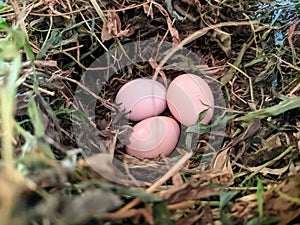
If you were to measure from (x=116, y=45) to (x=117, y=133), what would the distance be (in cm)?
17

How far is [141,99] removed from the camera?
0.88m

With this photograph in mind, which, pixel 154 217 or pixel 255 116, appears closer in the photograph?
pixel 154 217

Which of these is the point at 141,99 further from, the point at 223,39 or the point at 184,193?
the point at 184,193

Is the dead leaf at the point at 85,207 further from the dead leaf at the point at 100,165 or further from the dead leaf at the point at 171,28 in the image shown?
the dead leaf at the point at 171,28

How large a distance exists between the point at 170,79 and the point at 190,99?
10 centimetres

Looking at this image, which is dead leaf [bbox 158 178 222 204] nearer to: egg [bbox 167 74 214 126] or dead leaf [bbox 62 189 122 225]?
dead leaf [bbox 62 189 122 225]

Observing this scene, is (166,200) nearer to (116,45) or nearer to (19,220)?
(19,220)

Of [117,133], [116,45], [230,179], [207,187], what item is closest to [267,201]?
[207,187]

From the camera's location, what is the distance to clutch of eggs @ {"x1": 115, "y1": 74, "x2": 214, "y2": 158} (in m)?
0.85

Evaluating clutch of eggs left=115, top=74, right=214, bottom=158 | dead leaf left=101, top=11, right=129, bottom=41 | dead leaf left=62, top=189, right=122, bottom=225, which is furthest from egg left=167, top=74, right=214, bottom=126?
dead leaf left=62, top=189, right=122, bottom=225

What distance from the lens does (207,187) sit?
0.57 m

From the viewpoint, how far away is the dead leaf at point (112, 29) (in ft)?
2.97

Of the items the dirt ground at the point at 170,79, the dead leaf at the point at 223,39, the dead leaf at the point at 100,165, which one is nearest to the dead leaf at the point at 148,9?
the dirt ground at the point at 170,79

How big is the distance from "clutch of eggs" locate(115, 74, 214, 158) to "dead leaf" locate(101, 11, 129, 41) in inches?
3.5
